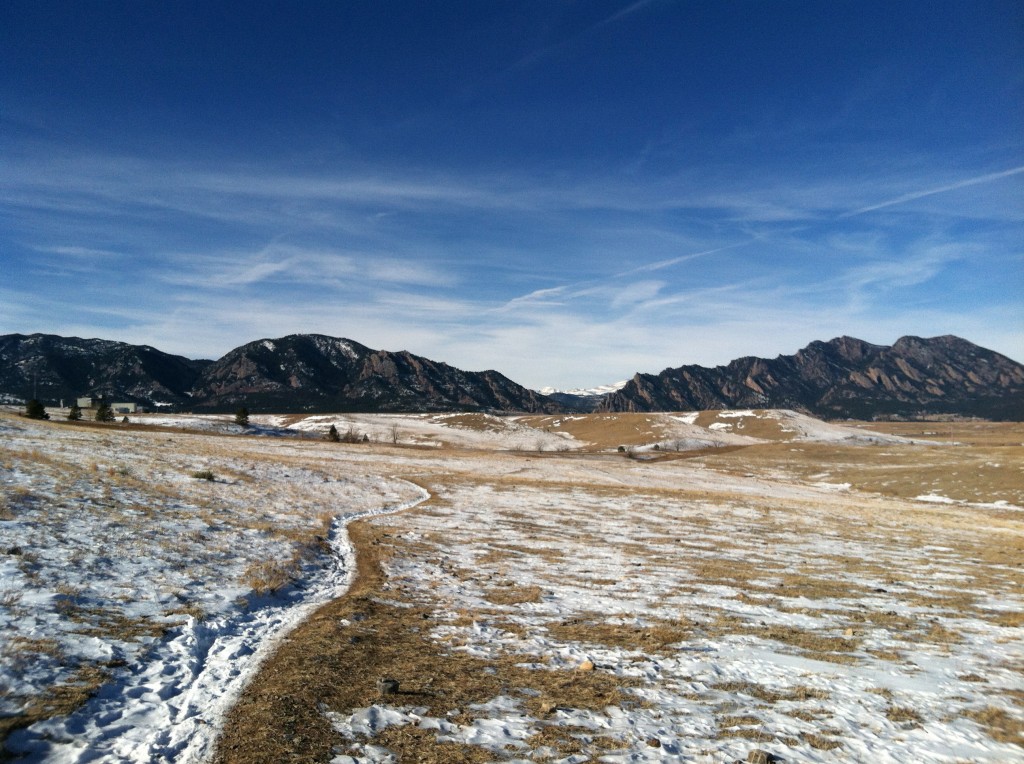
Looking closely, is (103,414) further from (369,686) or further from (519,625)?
(369,686)

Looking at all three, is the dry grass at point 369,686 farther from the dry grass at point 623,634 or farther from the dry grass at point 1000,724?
the dry grass at point 1000,724

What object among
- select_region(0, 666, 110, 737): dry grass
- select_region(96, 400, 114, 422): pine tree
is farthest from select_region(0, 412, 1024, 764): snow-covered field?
select_region(96, 400, 114, 422): pine tree

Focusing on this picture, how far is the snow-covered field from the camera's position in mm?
8984

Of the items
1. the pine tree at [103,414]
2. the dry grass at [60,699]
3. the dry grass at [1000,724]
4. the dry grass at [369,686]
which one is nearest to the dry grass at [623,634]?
the dry grass at [369,686]

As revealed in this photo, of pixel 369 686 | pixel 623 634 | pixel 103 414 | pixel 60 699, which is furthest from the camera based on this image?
pixel 103 414

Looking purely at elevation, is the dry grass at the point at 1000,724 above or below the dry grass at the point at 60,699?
below

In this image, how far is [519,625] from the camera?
1503 centimetres

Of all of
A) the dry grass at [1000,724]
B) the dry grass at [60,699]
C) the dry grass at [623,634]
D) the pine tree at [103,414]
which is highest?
the pine tree at [103,414]

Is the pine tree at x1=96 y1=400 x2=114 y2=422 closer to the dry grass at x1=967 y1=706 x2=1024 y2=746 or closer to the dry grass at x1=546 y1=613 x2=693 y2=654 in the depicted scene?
the dry grass at x1=546 y1=613 x2=693 y2=654

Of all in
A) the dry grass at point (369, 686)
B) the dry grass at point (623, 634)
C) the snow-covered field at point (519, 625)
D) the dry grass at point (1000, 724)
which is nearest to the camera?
the dry grass at point (369, 686)

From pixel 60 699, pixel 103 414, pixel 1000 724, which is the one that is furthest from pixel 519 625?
pixel 103 414

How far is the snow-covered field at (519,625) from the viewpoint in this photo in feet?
29.5

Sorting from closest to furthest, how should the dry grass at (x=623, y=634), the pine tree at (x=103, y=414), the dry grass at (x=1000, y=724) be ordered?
1. the dry grass at (x=1000, y=724)
2. the dry grass at (x=623, y=634)
3. the pine tree at (x=103, y=414)

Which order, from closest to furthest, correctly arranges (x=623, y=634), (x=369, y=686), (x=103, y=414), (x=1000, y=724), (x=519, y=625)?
(x=1000, y=724) → (x=369, y=686) → (x=623, y=634) → (x=519, y=625) → (x=103, y=414)
